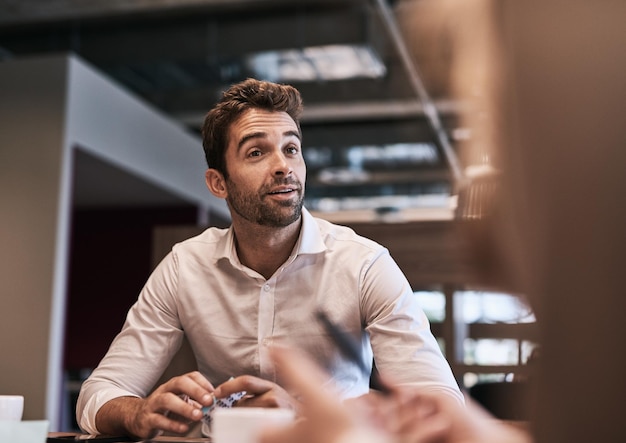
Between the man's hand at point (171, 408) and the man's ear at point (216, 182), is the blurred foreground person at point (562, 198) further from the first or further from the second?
the man's ear at point (216, 182)

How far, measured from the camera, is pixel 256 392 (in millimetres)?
1464

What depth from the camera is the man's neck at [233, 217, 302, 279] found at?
2086 millimetres

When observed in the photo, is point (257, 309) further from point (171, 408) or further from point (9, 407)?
point (9, 407)

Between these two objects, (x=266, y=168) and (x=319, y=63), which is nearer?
(x=266, y=168)

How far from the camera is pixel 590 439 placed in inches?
19.5

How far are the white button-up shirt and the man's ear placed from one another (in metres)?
0.22

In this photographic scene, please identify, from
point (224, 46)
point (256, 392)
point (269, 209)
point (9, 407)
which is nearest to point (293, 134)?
point (269, 209)

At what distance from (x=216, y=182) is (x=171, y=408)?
1.06 m

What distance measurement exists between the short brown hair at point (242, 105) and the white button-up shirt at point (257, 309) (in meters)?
0.31

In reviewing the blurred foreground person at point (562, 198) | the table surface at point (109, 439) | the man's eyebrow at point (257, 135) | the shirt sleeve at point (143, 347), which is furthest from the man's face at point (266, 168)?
the blurred foreground person at point (562, 198)

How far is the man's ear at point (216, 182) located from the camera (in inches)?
90.0

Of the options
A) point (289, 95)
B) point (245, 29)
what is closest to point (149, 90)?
point (245, 29)

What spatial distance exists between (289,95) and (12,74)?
3.68 metres

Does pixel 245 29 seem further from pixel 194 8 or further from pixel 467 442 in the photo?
pixel 467 442
